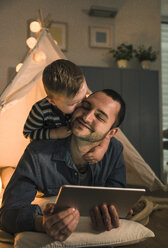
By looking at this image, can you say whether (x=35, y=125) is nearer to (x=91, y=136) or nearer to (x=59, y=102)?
(x=59, y=102)

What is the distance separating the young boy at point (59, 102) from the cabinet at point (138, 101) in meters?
2.16

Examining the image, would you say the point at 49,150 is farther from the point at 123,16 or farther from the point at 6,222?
the point at 123,16

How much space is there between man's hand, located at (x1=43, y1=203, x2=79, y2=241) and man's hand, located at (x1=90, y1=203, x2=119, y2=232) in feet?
0.28

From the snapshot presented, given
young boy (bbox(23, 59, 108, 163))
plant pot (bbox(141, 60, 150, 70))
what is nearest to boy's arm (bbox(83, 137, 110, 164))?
young boy (bbox(23, 59, 108, 163))

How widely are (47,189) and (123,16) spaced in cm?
352

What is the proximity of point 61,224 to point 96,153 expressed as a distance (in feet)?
1.24

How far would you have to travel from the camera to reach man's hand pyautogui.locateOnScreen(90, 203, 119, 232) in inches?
39.6

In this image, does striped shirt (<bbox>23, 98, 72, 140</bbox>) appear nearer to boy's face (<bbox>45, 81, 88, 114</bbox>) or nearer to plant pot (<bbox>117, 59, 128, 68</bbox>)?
boy's face (<bbox>45, 81, 88, 114</bbox>)

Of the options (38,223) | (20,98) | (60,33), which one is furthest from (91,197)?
(60,33)

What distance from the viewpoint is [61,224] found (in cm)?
94

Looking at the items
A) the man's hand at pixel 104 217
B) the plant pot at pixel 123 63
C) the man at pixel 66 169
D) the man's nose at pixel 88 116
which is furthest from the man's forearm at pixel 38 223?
the plant pot at pixel 123 63

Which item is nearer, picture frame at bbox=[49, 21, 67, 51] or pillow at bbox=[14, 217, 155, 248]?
pillow at bbox=[14, 217, 155, 248]

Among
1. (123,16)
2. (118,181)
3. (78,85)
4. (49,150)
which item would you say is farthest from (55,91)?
(123,16)

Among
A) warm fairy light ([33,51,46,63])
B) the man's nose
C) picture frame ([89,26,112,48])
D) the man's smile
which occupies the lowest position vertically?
the man's smile
